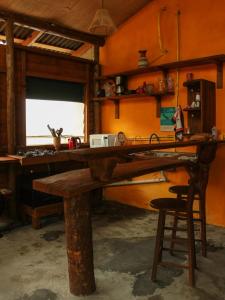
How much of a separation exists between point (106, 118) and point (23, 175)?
1.71m

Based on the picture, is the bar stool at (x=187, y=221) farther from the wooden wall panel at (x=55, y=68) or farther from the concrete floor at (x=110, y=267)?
the wooden wall panel at (x=55, y=68)

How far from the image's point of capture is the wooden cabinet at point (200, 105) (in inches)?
140

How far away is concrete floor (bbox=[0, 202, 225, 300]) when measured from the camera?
231cm

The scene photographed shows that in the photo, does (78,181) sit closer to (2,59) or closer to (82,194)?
(82,194)

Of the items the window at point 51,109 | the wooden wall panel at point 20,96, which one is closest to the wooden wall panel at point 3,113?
the wooden wall panel at point 20,96

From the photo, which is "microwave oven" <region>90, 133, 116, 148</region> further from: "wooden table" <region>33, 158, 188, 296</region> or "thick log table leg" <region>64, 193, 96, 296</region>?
"thick log table leg" <region>64, 193, 96, 296</region>

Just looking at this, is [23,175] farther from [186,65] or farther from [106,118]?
[186,65]

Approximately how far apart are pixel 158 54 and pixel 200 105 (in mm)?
1174

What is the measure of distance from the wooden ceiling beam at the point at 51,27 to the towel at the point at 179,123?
192 cm

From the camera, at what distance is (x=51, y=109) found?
4.91 meters

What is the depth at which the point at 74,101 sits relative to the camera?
4.91 metres

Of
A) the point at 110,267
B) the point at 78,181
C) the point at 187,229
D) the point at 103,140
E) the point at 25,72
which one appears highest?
the point at 25,72

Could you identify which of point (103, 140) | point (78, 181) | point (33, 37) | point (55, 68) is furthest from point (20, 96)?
point (78, 181)

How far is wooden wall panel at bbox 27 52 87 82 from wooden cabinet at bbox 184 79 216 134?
72.1 inches
